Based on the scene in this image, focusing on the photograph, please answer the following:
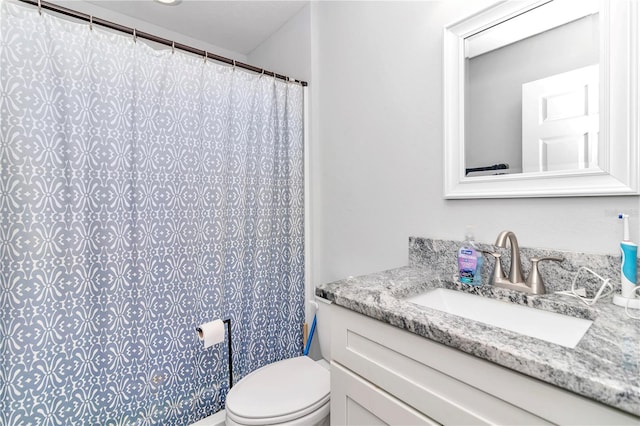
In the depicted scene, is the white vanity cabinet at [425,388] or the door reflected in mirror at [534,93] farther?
the door reflected in mirror at [534,93]

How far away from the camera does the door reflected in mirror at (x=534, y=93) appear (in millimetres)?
902

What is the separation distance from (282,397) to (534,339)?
38.3 inches

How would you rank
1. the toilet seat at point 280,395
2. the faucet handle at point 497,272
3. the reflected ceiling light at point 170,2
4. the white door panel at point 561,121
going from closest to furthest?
the white door panel at point 561,121
the faucet handle at point 497,272
the toilet seat at point 280,395
the reflected ceiling light at point 170,2

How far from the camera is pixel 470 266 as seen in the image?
105 cm

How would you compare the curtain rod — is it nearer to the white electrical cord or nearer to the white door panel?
the white door panel

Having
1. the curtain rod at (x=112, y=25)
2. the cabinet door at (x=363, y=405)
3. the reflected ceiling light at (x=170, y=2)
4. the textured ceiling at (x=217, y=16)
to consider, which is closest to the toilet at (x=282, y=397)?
the cabinet door at (x=363, y=405)

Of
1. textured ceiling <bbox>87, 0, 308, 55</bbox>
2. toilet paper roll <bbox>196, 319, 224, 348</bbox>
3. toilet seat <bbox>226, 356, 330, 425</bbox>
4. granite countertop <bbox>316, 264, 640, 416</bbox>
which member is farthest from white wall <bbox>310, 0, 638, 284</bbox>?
toilet paper roll <bbox>196, 319, 224, 348</bbox>

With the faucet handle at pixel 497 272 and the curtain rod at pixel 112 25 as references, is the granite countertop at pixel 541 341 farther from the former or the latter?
the curtain rod at pixel 112 25

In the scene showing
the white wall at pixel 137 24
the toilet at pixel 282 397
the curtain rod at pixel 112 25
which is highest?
the white wall at pixel 137 24

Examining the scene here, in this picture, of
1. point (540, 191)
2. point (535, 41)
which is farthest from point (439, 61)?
point (540, 191)

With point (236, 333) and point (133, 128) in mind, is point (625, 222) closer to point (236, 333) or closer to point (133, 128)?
point (236, 333)

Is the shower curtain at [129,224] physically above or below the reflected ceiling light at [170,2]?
below

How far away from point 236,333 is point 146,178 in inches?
36.7

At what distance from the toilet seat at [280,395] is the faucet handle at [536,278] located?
0.87m
